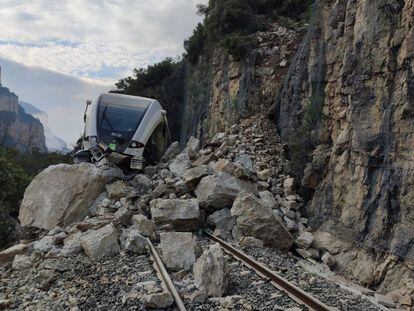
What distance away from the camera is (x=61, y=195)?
11.9 metres

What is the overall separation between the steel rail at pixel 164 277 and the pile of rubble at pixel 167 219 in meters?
0.13

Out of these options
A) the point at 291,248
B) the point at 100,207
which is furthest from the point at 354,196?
the point at 100,207

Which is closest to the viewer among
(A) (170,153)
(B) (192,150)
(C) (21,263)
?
(C) (21,263)

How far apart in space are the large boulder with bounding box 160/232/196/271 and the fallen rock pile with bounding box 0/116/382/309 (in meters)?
0.02

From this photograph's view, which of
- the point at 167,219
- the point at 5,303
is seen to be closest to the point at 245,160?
the point at 167,219

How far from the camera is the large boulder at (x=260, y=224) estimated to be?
30.3 ft

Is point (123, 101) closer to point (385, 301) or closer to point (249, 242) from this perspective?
point (249, 242)

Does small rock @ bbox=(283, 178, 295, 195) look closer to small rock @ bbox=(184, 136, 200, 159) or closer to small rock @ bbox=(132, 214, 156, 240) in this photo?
small rock @ bbox=(132, 214, 156, 240)

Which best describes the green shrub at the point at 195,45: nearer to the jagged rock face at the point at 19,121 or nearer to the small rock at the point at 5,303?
the small rock at the point at 5,303

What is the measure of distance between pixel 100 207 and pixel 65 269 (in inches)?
152

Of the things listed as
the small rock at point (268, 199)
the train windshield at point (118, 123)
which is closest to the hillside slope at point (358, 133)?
the small rock at point (268, 199)

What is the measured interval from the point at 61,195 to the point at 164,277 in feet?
19.8

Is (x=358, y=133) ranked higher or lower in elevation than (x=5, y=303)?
higher

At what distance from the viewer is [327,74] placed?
11.7m
